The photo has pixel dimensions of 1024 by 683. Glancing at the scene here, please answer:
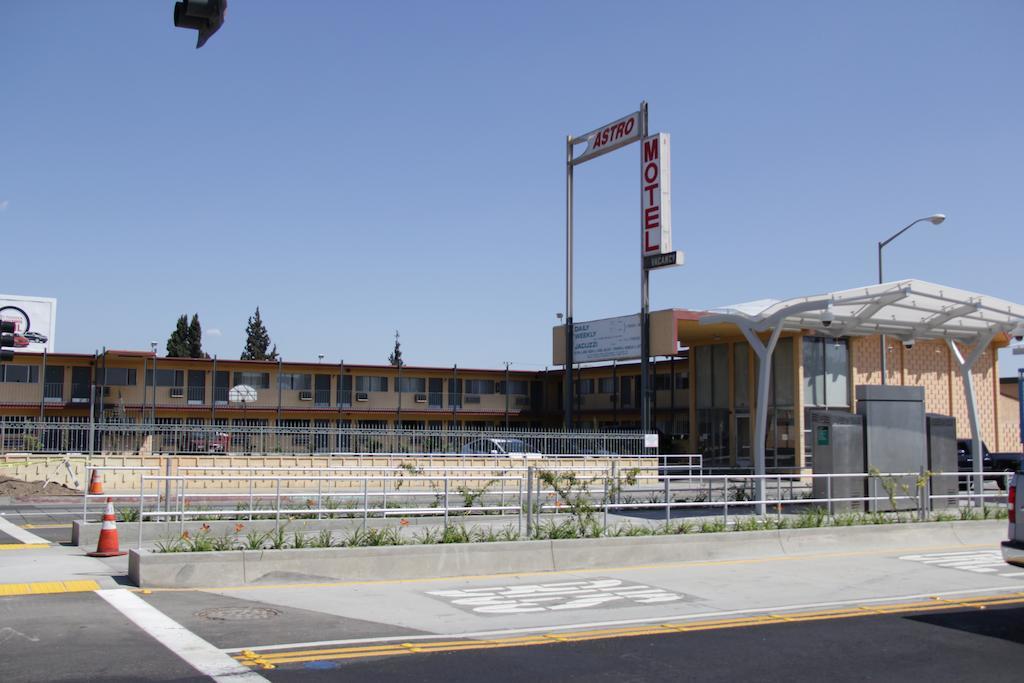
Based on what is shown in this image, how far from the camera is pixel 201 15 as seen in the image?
836 centimetres

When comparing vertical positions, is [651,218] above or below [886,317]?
above

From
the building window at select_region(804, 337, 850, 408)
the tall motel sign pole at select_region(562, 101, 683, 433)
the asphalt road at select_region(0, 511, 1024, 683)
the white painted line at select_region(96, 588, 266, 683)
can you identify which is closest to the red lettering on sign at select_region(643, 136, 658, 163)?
the tall motel sign pole at select_region(562, 101, 683, 433)

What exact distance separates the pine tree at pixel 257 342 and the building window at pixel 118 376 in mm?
63210

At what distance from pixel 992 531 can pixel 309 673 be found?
15.2 metres

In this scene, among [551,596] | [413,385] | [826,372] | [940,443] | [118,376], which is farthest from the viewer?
[413,385]

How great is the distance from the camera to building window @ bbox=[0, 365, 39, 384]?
54.4m

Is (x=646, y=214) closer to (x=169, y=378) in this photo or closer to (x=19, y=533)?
(x=19, y=533)

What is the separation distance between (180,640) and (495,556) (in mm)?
5615

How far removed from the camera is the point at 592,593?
1272 cm

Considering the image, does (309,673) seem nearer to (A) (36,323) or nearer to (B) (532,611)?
(B) (532,611)

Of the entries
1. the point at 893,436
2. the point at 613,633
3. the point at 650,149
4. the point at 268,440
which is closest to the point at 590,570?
the point at 613,633

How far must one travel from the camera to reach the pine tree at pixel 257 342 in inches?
4759

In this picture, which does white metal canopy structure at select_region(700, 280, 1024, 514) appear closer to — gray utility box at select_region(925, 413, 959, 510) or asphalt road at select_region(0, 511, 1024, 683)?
gray utility box at select_region(925, 413, 959, 510)

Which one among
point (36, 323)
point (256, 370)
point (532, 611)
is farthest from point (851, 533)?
point (36, 323)
